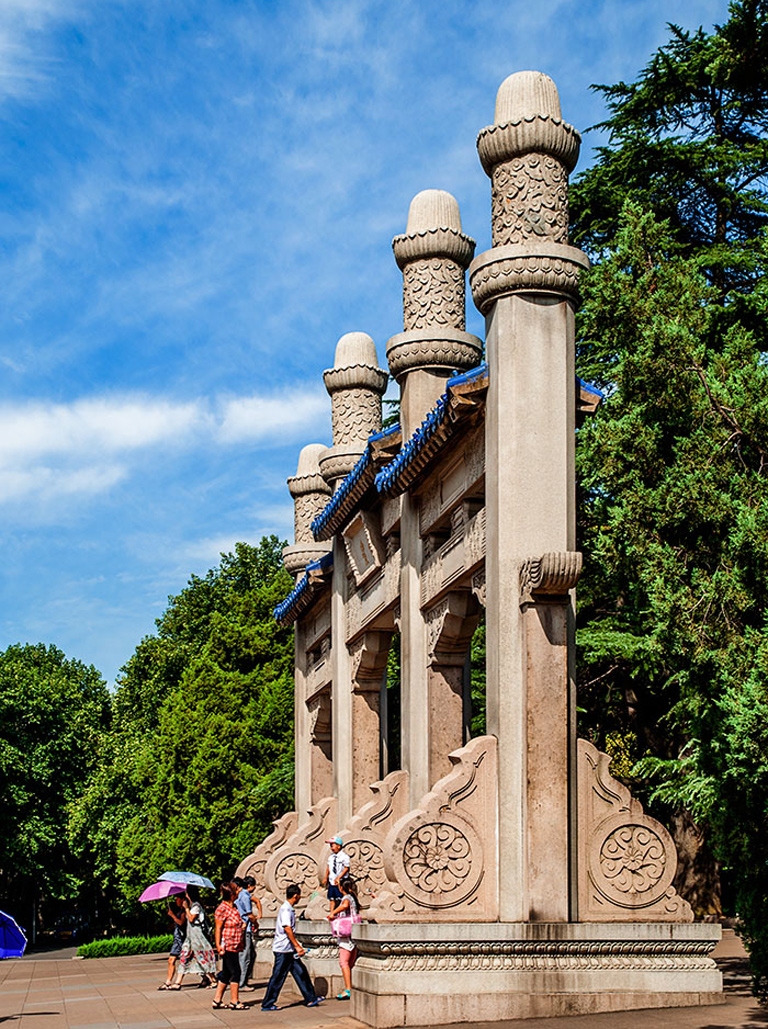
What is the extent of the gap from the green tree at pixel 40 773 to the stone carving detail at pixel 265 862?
25090 mm

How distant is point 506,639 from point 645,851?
244 centimetres

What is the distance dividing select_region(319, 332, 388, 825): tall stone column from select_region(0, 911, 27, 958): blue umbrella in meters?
A: 5.44

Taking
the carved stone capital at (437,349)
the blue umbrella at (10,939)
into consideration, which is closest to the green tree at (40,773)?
the blue umbrella at (10,939)

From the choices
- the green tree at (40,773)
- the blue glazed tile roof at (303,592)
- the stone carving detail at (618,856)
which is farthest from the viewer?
the green tree at (40,773)

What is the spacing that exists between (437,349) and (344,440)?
203 inches

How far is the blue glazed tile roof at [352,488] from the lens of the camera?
18.1m

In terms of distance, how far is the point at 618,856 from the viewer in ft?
41.1

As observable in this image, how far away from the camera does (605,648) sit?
20156 mm

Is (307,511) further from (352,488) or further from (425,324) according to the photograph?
(425,324)

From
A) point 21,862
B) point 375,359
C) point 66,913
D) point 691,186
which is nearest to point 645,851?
point 375,359

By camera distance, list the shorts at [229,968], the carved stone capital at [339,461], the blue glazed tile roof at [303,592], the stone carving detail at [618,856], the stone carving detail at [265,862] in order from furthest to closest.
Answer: the blue glazed tile roof at [303,592], the carved stone capital at [339,461], the stone carving detail at [265,862], the shorts at [229,968], the stone carving detail at [618,856]

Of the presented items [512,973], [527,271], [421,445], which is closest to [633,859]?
[512,973]

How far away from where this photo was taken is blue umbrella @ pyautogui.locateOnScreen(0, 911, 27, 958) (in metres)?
17.2

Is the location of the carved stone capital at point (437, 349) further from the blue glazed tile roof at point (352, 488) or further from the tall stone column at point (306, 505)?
the tall stone column at point (306, 505)
